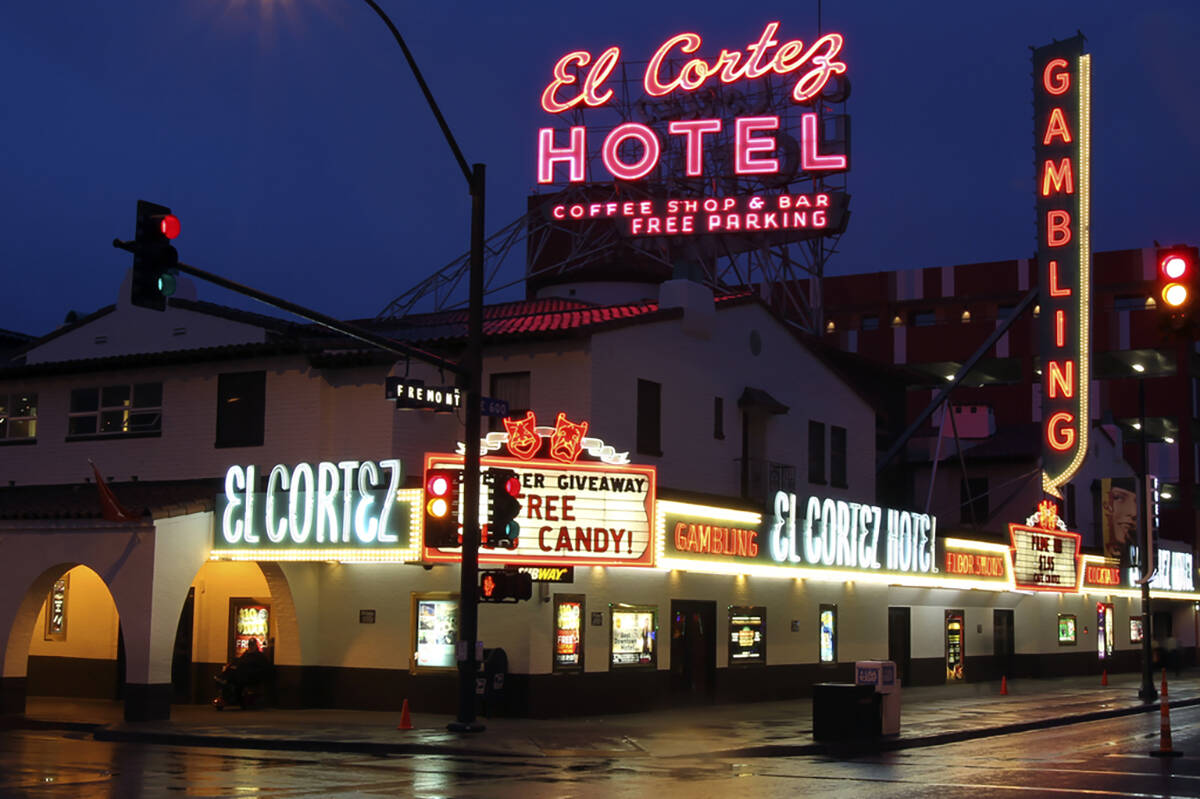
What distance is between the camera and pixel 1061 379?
44656mm

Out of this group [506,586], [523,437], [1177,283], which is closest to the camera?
[1177,283]

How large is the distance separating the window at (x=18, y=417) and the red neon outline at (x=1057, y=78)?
31457 mm

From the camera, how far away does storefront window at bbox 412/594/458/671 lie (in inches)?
1113

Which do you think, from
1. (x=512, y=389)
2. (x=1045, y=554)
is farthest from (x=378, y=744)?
(x=1045, y=554)

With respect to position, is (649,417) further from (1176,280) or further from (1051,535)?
(1051,535)

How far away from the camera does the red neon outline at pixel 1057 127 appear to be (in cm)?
4462

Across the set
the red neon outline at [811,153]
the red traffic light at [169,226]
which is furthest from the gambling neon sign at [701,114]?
the red traffic light at [169,226]

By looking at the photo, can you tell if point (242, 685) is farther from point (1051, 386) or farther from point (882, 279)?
point (882, 279)

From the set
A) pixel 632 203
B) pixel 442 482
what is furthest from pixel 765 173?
pixel 442 482

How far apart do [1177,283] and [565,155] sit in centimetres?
3661

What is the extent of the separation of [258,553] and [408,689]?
4053 millimetres

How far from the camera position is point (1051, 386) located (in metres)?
44.8

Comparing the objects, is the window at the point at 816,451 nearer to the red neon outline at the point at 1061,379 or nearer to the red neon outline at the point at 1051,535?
the red neon outline at the point at 1051,535

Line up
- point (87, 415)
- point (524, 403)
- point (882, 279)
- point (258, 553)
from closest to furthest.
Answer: point (258, 553), point (524, 403), point (87, 415), point (882, 279)
